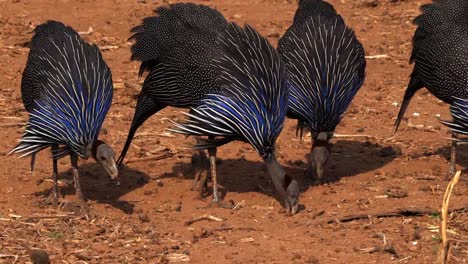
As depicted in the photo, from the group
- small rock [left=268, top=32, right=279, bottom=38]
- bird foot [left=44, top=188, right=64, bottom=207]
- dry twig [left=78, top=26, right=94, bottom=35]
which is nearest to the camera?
bird foot [left=44, top=188, right=64, bottom=207]

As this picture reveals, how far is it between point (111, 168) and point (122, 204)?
0.61 metres

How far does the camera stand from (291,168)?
31.2 feet

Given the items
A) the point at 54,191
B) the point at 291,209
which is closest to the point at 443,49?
the point at 291,209

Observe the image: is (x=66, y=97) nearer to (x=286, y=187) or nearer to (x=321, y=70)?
(x=286, y=187)

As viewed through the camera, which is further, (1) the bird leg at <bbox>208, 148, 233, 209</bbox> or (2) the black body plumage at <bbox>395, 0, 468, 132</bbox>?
(2) the black body plumage at <bbox>395, 0, 468, 132</bbox>

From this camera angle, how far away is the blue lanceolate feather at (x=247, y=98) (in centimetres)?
823

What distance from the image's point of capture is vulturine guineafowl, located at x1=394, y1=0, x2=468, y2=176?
8914 mm

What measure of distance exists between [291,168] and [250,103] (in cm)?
146

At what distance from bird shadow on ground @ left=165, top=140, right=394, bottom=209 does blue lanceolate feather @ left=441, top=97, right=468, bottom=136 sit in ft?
2.92

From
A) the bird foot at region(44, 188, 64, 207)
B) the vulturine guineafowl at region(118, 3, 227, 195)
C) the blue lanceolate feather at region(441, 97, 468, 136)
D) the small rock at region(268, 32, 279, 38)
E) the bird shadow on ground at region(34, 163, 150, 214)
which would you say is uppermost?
the vulturine guineafowl at region(118, 3, 227, 195)

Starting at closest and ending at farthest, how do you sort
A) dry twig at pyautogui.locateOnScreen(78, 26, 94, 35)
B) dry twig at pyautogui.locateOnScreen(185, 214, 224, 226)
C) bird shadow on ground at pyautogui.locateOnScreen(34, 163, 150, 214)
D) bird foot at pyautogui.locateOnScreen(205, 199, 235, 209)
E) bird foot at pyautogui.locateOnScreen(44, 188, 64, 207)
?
dry twig at pyautogui.locateOnScreen(185, 214, 224, 226), bird foot at pyautogui.locateOnScreen(44, 188, 64, 207), bird foot at pyautogui.locateOnScreen(205, 199, 235, 209), bird shadow on ground at pyautogui.locateOnScreen(34, 163, 150, 214), dry twig at pyautogui.locateOnScreen(78, 26, 94, 35)

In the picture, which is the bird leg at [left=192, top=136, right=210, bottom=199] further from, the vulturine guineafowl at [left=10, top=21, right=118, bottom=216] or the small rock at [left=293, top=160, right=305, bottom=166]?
Result: the vulturine guineafowl at [left=10, top=21, right=118, bottom=216]

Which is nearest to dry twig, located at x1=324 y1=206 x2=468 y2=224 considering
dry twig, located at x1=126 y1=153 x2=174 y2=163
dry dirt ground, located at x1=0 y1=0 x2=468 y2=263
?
dry dirt ground, located at x1=0 y1=0 x2=468 y2=263

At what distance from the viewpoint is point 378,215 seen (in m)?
7.98
